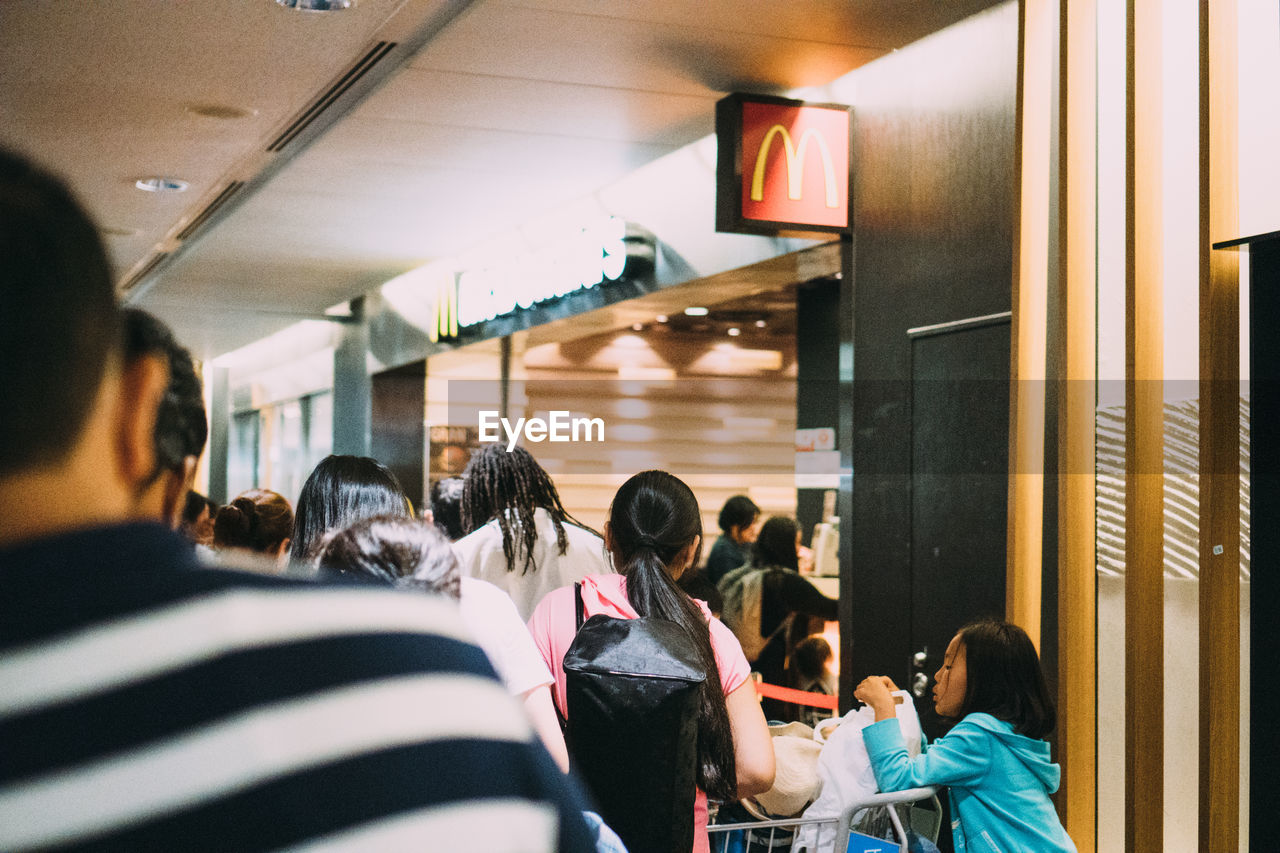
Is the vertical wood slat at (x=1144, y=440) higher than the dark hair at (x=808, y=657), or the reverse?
the vertical wood slat at (x=1144, y=440)

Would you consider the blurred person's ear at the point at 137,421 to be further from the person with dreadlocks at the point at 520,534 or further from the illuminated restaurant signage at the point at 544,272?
the illuminated restaurant signage at the point at 544,272

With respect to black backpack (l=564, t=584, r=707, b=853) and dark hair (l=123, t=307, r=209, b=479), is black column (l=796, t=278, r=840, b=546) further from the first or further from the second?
dark hair (l=123, t=307, r=209, b=479)

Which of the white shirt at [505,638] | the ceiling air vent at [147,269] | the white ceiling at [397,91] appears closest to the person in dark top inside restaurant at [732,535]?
the white ceiling at [397,91]

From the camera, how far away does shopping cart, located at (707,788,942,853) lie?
2.70 metres

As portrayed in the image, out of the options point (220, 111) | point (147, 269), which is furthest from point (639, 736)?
point (147, 269)

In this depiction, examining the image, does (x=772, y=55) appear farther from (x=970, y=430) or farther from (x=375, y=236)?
(x=375, y=236)

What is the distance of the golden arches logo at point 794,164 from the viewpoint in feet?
15.0

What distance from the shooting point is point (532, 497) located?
11.8 feet

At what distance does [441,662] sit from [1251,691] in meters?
2.53

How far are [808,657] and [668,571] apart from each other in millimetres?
2895

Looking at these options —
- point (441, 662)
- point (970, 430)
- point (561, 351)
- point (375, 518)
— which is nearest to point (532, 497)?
point (970, 430)

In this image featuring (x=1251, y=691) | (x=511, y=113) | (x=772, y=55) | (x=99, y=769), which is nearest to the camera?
(x=99, y=769)

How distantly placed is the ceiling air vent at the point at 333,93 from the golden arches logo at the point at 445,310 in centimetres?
274

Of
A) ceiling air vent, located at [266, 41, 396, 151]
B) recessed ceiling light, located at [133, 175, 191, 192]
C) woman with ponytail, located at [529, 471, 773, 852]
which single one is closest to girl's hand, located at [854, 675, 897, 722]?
woman with ponytail, located at [529, 471, 773, 852]
